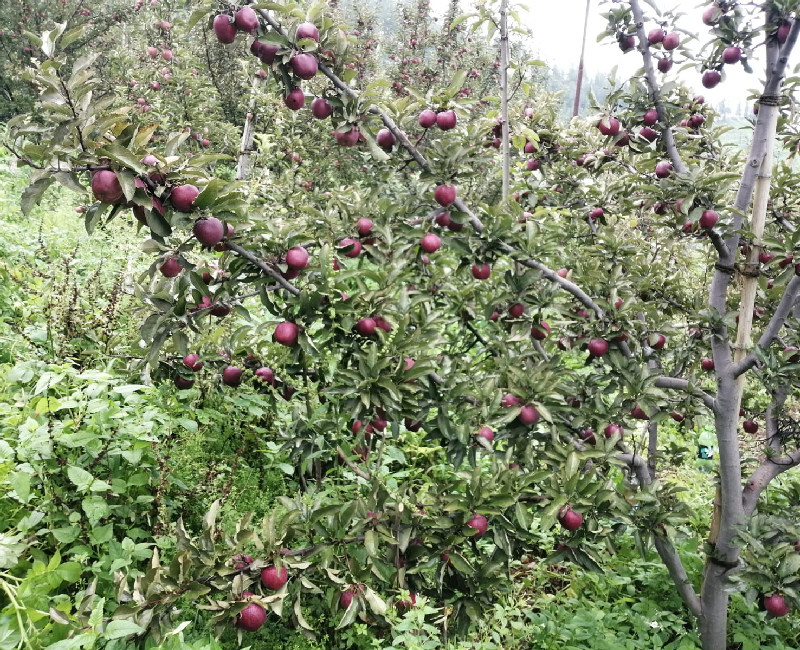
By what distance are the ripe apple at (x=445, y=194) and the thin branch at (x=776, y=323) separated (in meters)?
1.33

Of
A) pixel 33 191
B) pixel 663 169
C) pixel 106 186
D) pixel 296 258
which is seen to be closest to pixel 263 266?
pixel 296 258

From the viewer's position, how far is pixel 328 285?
1914 millimetres

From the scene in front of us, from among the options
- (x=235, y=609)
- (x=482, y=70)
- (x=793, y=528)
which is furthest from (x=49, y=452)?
(x=482, y=70)

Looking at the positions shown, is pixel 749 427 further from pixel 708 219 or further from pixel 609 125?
pixel 609 125

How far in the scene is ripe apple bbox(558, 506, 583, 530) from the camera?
1972 mm

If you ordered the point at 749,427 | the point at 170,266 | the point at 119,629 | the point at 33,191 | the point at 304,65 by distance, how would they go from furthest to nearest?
the point at 749,427 < the point at 304,65 < the point at 170,266 < the point at 119,629 < the point at 33,191

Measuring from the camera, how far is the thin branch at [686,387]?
2.40m

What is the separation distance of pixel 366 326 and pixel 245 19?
42.8 inches

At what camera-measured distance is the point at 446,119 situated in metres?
2.30

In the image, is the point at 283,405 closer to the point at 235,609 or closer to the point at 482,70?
the point at 235,609

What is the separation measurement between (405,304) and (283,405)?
5.16 ft

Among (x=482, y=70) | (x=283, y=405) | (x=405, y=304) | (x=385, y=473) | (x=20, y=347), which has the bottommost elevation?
(x=385, y=473)

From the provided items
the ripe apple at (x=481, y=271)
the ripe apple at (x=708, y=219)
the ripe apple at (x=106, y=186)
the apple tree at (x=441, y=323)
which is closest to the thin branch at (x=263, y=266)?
the apple tree at (x=441, y=323)

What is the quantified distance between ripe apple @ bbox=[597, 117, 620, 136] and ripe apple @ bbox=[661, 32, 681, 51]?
362 mm
